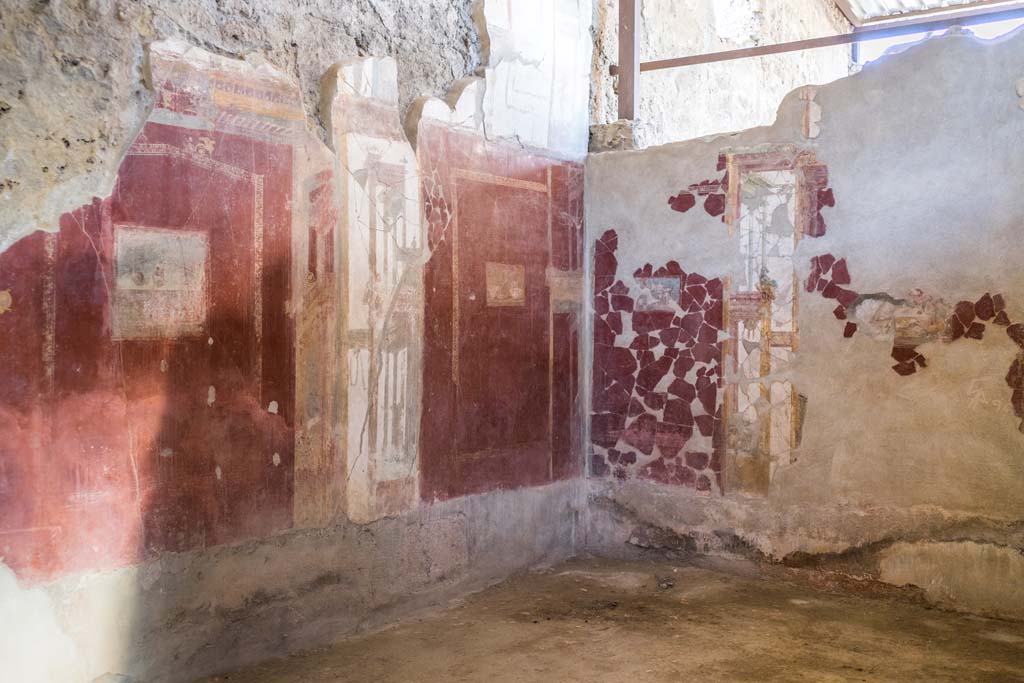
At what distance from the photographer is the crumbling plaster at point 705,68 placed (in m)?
4.33

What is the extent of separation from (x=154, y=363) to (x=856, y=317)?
246cm

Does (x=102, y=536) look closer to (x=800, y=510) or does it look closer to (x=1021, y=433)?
(x=800, y=510)

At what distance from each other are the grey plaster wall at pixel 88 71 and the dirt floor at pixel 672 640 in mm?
1416

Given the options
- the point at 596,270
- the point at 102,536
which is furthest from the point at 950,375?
the point at 102,536

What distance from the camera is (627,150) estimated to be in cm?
400

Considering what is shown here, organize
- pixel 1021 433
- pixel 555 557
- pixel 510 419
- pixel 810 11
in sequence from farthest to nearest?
1. pixel 810 11
2. pixel 555 557
3. pixel 510 419
4. pixel 1021 433

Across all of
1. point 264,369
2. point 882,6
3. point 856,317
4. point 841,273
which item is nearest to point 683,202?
point 841,273

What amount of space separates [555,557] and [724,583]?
2.37ft

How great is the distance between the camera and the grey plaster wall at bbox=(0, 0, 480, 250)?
218 centimetres

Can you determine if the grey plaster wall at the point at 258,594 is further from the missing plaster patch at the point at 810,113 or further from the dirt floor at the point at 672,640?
the missing plaster patch at the point at 810,113

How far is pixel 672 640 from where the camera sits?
9.98 ft

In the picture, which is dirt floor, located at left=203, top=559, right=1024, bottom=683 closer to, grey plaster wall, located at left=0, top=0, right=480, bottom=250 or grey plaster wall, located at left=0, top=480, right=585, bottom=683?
grey plaster wall, located at left=0, top=480, right=585, bottom=683

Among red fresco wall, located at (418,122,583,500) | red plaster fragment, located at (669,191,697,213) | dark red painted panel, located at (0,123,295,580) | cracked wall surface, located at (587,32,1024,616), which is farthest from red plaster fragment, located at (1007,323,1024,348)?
dark red painted panel, located at (0,123,295,580)

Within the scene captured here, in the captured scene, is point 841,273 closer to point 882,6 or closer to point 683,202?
point 683,202
